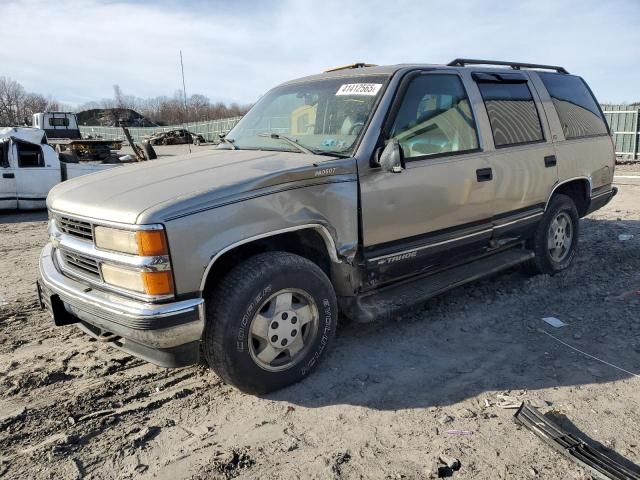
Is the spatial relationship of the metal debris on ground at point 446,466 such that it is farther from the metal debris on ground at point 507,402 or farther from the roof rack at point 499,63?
the roof rack at point 499,63

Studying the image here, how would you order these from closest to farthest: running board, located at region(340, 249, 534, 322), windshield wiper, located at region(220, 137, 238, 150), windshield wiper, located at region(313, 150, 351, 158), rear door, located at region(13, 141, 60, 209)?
windshield wiper, located at region(313, 150, 351, 158)
running board, located at region(340, 249, 534, 322)
windshield wiper, located at region(220, 137, 238, 150)
rear door, located at region(13, 141, 60, 209)

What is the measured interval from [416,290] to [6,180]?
33.9ft

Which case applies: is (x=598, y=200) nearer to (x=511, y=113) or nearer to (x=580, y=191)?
(x=580, y=191)

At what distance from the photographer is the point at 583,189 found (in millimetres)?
5781

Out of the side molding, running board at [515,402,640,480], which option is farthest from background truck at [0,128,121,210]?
running board at [515,402,640,480]

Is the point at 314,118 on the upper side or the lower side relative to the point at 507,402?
upper

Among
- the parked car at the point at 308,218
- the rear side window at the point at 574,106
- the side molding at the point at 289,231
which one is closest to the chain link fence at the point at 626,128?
the rear side window at the point at 574,106

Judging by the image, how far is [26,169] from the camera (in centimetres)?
1108

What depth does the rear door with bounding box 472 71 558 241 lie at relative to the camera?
178 inches

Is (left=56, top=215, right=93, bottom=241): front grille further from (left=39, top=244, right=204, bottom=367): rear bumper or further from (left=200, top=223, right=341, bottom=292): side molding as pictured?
(left=200, top=223, right=341, bottom=292): side molding

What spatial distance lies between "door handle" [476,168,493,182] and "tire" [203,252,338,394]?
5.77 feet

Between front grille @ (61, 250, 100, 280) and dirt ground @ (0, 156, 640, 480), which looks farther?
front grille @ (61, 250, 100, 280)

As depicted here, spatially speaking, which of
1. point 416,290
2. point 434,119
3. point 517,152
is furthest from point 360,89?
point 517,152

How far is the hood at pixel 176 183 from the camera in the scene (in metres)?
2.80
